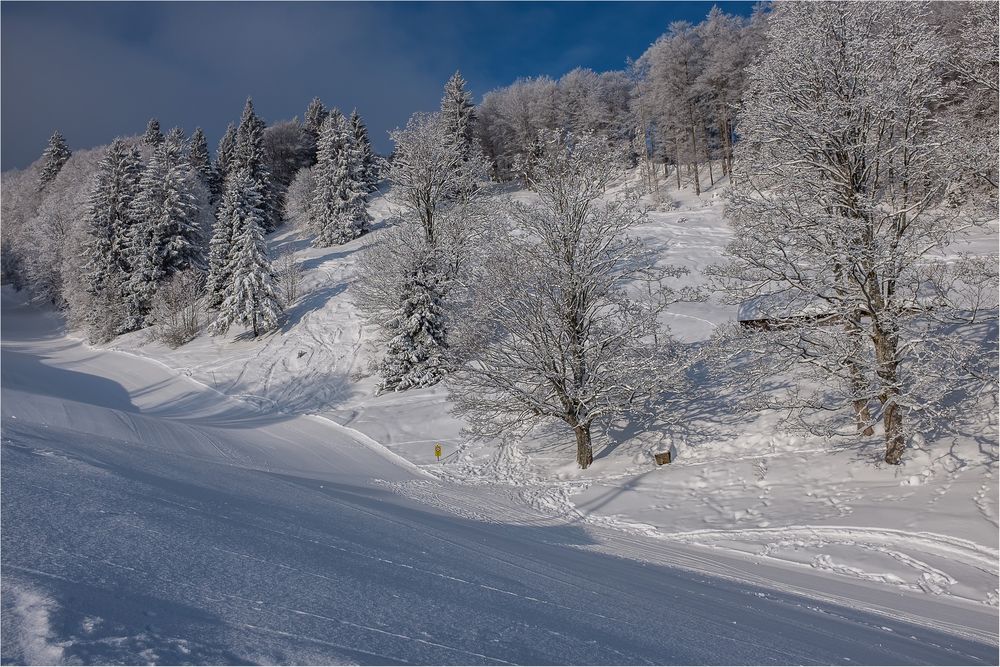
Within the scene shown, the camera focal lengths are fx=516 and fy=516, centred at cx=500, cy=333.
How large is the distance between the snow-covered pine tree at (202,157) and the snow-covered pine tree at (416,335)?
44.2 m

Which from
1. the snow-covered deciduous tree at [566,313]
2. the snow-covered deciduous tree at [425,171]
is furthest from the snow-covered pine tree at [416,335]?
the snow-covered deciduous tree at [566,313]

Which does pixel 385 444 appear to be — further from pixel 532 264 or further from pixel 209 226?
pixel 209 226

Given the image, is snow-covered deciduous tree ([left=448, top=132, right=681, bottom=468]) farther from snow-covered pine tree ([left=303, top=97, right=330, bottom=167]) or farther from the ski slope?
snow-covered pine tree ([left=303, top=97, right=330, bottom=167])

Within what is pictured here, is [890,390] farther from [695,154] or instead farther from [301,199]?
[301,199]

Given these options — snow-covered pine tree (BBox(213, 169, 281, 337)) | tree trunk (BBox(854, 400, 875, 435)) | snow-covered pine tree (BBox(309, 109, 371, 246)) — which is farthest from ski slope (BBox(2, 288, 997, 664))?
snow-covered pine tree (BBox(309, 109, 371, 246))

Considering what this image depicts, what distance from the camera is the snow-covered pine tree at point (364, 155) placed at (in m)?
43.7

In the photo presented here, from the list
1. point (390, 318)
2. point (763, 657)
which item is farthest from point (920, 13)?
point (390, 318)

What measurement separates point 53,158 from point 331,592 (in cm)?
8250

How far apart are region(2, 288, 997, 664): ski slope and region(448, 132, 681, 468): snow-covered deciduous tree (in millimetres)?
5823

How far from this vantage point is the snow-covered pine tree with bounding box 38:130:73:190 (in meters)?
61.0

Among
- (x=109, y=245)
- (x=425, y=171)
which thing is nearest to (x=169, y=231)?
(x=109, y=245)

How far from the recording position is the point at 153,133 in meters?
57.9

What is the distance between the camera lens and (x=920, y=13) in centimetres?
963

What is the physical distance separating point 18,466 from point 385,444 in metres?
13.0
